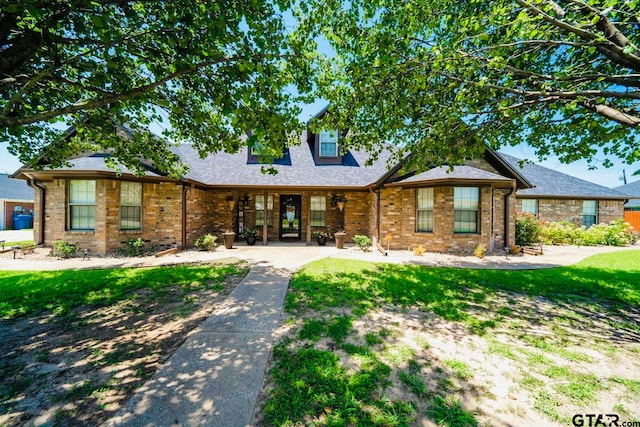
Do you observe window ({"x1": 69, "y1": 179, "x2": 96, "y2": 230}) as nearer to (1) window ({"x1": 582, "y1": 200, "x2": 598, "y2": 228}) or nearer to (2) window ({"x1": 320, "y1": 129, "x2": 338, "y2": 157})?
(2) window ({"x1": 320, "y1": 129, "x2": 338, "y2": 157})

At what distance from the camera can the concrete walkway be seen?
7.47 ft

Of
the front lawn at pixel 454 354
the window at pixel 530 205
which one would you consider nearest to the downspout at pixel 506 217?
the front lawn at pixel 454 354

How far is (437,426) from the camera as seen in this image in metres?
2.22

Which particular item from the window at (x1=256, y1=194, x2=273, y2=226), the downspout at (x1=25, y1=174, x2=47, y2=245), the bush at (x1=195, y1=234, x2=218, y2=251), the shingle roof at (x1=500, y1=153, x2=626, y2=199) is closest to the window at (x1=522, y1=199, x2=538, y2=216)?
the shingle roof at (x1=500, y1=153, x2=626, y2=199)

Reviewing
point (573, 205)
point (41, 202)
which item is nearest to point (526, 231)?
point (573, 205)

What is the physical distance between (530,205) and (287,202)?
16.0 metres

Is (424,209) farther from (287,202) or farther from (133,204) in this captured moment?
(133,204)

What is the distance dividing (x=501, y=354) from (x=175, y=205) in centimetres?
1182

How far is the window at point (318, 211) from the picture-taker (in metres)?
13.2

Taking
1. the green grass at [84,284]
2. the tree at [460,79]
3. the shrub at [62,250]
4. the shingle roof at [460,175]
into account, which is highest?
the tree at [460,79]

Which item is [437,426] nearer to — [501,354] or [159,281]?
[501,354]

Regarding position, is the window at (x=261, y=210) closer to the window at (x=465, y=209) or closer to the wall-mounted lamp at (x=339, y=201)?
the wall-mounted lamp at (x=339, y=201)

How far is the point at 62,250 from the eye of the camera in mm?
8805

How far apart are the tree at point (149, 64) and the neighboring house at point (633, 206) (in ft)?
76.3
